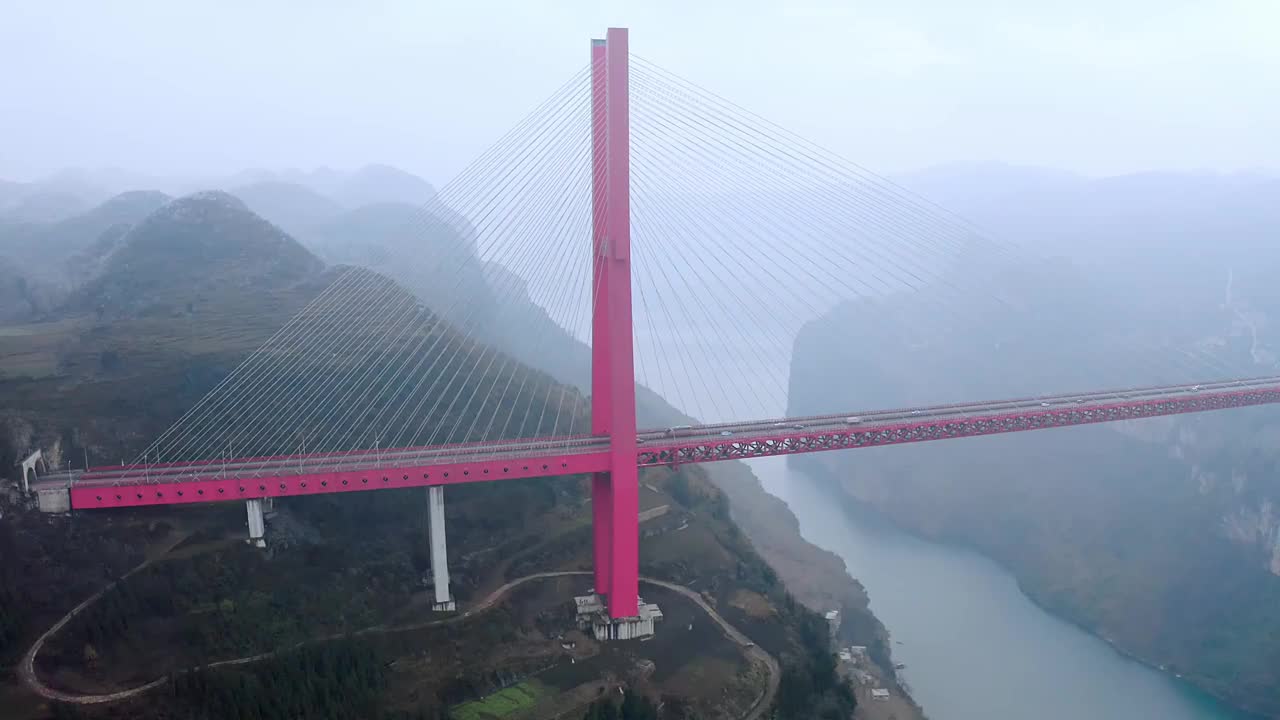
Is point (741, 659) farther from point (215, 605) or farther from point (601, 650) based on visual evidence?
point (215, 605)

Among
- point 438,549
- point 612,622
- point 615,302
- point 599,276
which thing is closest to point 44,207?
point 438,549

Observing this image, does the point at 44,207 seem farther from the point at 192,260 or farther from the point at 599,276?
the point at 599,276

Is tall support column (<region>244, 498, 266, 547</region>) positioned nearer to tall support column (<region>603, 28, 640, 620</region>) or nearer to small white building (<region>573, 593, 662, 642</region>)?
small white building (<region>573, 593, 662, 642</region>)

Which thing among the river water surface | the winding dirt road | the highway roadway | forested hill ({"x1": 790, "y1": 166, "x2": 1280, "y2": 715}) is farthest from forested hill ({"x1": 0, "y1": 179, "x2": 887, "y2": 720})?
forested hill ({"x1": 790, "y1": 166, "x2": 1280, "y2": 715})

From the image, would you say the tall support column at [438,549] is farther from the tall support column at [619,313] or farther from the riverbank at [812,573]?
the riverbank at [812,573]

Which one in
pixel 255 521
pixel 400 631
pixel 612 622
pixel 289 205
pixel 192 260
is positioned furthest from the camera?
pixel 289 205

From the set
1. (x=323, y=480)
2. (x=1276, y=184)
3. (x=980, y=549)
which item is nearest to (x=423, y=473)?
(x=323, y=480)
